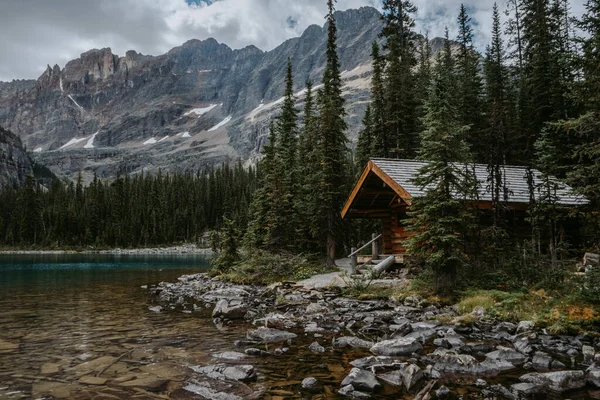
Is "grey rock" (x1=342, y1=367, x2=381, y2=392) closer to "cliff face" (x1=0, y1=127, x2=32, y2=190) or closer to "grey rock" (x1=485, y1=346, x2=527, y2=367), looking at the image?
"grey rock" (x1=485, y1=346, x2=527, y2=367)

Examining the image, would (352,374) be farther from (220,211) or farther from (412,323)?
(220,211)

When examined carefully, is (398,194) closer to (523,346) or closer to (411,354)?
(523,346)

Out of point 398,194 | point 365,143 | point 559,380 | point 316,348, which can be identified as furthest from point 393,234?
point 365,143

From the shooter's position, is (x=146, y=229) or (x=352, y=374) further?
(x=146, y=229)

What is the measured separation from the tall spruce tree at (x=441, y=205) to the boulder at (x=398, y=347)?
447 cm

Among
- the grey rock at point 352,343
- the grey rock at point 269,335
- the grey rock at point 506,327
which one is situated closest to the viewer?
the grey rock at point 352,343

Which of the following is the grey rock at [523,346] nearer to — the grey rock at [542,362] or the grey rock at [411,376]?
the grey rock at [542,362]

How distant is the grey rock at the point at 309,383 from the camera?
660 cm

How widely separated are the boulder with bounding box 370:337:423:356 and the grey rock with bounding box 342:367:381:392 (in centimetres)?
161

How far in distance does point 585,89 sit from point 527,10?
32163 mm

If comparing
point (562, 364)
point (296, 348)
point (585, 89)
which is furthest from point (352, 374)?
point (585, 89)

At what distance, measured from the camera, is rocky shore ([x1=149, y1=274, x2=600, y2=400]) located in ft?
20.7

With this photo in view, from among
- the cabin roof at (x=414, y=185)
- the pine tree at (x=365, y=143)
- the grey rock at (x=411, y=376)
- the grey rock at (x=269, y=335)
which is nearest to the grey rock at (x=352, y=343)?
the grey rock at (x=269, y=335)

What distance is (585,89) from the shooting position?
13.9 metres
